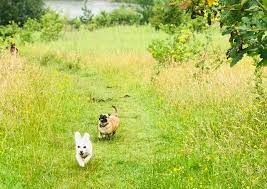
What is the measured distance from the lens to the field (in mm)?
6066

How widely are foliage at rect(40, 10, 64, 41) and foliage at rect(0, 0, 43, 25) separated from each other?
1.87 feet

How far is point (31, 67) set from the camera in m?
12.0

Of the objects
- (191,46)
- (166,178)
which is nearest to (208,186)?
(166,178)

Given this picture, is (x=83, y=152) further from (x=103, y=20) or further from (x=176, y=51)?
(x=103, y=20)

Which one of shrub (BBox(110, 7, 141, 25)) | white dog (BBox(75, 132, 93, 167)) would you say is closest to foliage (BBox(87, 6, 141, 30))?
shrub (BBox(110, 7, 141, 25))

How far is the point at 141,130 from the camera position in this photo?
28.9 feet

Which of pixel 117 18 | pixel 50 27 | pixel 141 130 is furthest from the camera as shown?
pixel 117 18

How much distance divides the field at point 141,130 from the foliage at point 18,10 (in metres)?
13.0

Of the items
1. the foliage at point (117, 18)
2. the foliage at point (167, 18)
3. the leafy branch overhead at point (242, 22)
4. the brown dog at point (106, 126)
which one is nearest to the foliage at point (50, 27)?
A: the foliage at point (167, 18)

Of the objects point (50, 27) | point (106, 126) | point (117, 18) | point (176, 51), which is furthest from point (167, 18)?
point (106, 126)

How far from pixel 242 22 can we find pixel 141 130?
238 inches

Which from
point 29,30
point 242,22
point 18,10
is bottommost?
point 29,30

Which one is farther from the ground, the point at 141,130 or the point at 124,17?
the point at 124,17

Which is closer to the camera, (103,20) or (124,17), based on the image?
(103,20)
